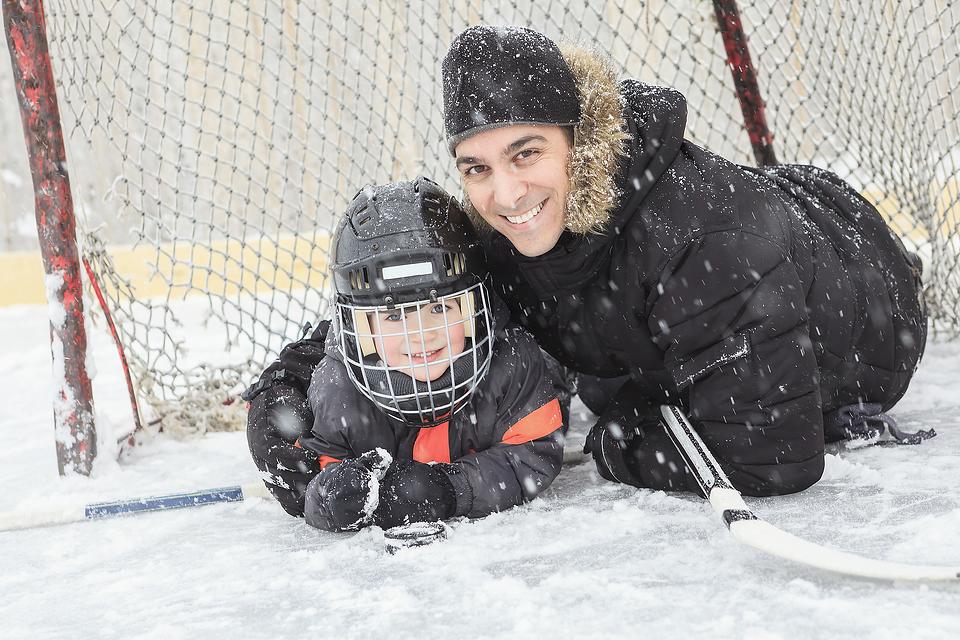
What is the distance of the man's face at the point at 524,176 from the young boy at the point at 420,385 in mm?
148

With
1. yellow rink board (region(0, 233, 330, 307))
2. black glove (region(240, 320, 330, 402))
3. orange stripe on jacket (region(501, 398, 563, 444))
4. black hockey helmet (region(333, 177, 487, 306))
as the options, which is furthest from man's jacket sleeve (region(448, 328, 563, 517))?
yellow rink board (region(0, 233, 330, 307))

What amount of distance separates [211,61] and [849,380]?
8.03 feet

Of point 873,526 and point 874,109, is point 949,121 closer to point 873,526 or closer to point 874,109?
point 874,109

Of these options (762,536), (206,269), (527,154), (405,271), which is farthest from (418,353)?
(206,269)

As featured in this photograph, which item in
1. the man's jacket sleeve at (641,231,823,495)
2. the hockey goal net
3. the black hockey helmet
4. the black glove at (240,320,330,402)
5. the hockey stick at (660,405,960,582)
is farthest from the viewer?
the hockey goal net

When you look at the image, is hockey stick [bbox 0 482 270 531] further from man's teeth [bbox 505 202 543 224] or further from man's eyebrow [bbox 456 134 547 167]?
man's eyebrow [bbox 456 134 547 167]

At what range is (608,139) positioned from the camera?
1.96m

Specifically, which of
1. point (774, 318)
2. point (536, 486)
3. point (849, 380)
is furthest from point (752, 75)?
point (536, 486)

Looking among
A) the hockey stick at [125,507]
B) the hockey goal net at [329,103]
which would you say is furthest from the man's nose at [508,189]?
the hockey goal net at [329,103]

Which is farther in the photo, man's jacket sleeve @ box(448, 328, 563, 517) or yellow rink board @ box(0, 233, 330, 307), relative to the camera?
yellow rink board @ box(0, 233, 330, 307)

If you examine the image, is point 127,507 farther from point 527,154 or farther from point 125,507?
point 527,154

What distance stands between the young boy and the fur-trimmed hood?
0.32 meters

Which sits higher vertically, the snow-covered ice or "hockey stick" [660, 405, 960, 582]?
"hockey stick" [660, 405, 960, 582]

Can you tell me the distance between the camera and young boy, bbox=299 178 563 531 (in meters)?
1.98
